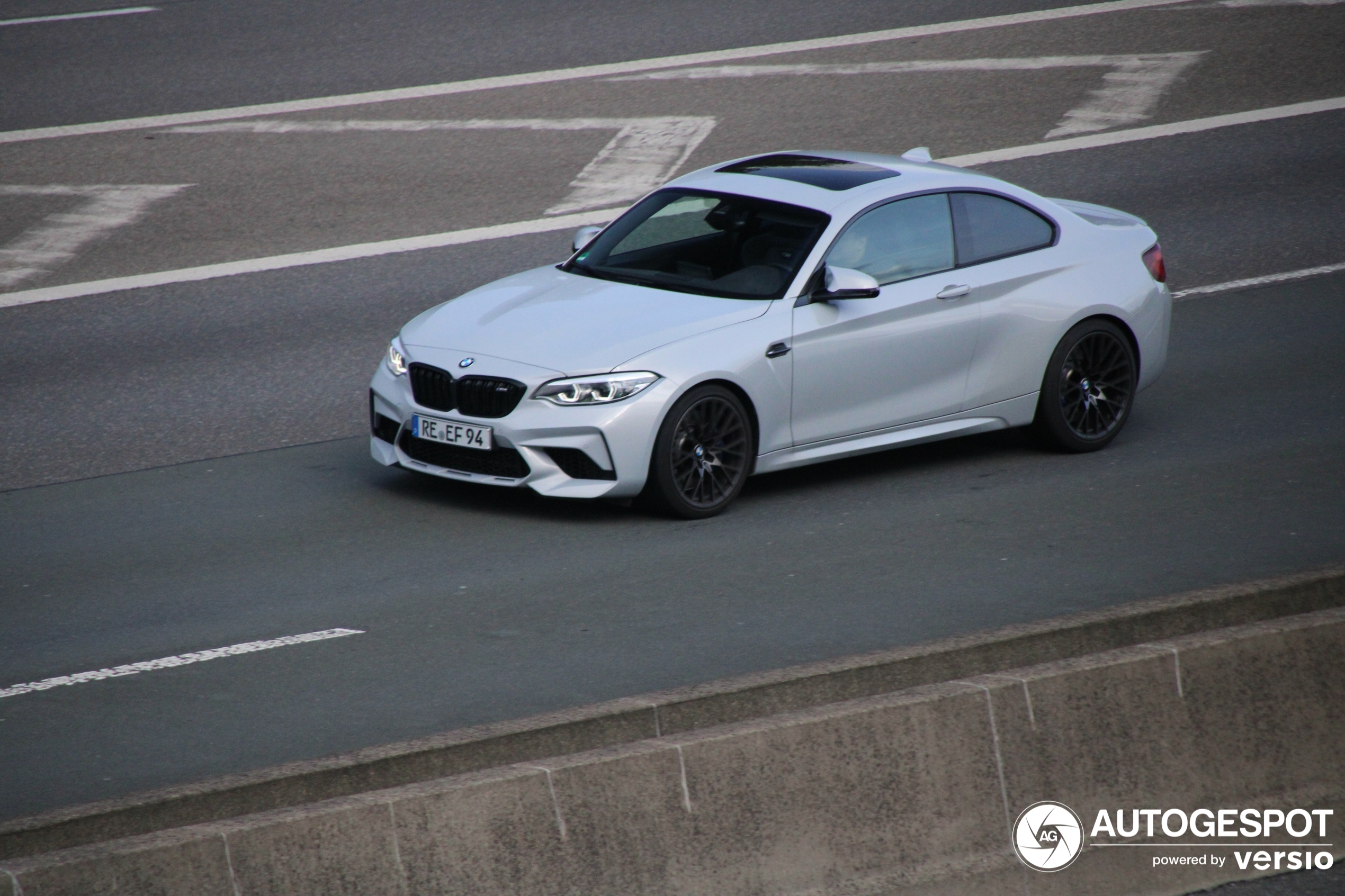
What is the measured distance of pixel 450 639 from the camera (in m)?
6.92

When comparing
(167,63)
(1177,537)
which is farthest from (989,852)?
(167,63)

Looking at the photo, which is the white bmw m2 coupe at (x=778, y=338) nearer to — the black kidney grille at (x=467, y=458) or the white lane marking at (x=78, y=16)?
the black kidney grille at (x=467, y=458)

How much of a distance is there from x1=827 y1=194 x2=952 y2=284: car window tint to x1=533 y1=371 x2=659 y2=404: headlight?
1.34 meters

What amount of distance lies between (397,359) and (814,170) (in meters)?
2.56

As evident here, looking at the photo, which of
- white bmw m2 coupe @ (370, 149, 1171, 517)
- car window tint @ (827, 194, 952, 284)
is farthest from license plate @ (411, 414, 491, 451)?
car window tint @ (827, 194, 952, 284)

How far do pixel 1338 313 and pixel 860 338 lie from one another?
5082 millimetres

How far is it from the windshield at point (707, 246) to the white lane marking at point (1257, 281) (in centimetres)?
472

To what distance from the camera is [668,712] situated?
5.34m

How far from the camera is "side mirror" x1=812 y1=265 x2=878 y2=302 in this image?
8.44 metres

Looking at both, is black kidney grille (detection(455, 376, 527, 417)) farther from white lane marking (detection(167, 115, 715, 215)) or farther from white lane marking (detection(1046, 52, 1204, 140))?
white lane marking (detection(1046, 52, 1204, 140))

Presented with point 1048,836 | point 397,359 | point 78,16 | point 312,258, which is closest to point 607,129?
point 312,258

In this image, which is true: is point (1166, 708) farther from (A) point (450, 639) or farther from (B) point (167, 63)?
(B) point (167, 63)

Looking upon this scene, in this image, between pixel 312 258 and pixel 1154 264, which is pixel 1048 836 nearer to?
pixel 1154 264

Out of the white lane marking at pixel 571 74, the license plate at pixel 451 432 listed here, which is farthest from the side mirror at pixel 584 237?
the white lane marking at pixel 571 74
